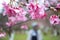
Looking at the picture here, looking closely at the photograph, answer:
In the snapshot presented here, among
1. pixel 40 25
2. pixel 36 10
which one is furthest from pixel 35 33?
pixel 36 10

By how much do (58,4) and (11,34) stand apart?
0.47 m

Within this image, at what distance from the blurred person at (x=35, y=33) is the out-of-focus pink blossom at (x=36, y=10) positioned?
0.23ft

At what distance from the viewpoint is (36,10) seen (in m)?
1.17

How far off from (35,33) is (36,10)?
192 mm

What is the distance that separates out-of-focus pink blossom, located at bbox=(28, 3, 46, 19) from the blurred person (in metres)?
0.07

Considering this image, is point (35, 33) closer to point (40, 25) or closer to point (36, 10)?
point (40, 25)

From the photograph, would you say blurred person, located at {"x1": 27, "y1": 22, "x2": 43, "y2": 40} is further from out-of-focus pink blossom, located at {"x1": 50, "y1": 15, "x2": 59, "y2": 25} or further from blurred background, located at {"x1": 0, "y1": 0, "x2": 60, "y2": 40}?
out-of-focus pink blossom, located at {"x1": 50, "y1": 15, "x2": 59, "y2": 25}

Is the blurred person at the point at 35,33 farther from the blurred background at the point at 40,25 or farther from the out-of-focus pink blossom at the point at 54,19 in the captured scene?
the out-of-focus pink blossom at the point at 54,19

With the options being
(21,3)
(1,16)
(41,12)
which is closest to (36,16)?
(41,12)

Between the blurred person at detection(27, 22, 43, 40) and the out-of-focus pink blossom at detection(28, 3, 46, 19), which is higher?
the out-of-focus pink blossom at detection(28, 3, 46, 19)

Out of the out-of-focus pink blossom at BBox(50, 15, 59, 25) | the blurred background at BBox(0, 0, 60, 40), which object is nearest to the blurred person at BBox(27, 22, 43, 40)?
the blurred background at BBox(0, 0, 60, 40)

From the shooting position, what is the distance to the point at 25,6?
1.18 metres

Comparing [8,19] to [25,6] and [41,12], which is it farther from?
[41,12]

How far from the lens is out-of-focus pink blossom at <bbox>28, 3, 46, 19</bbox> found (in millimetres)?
1172
